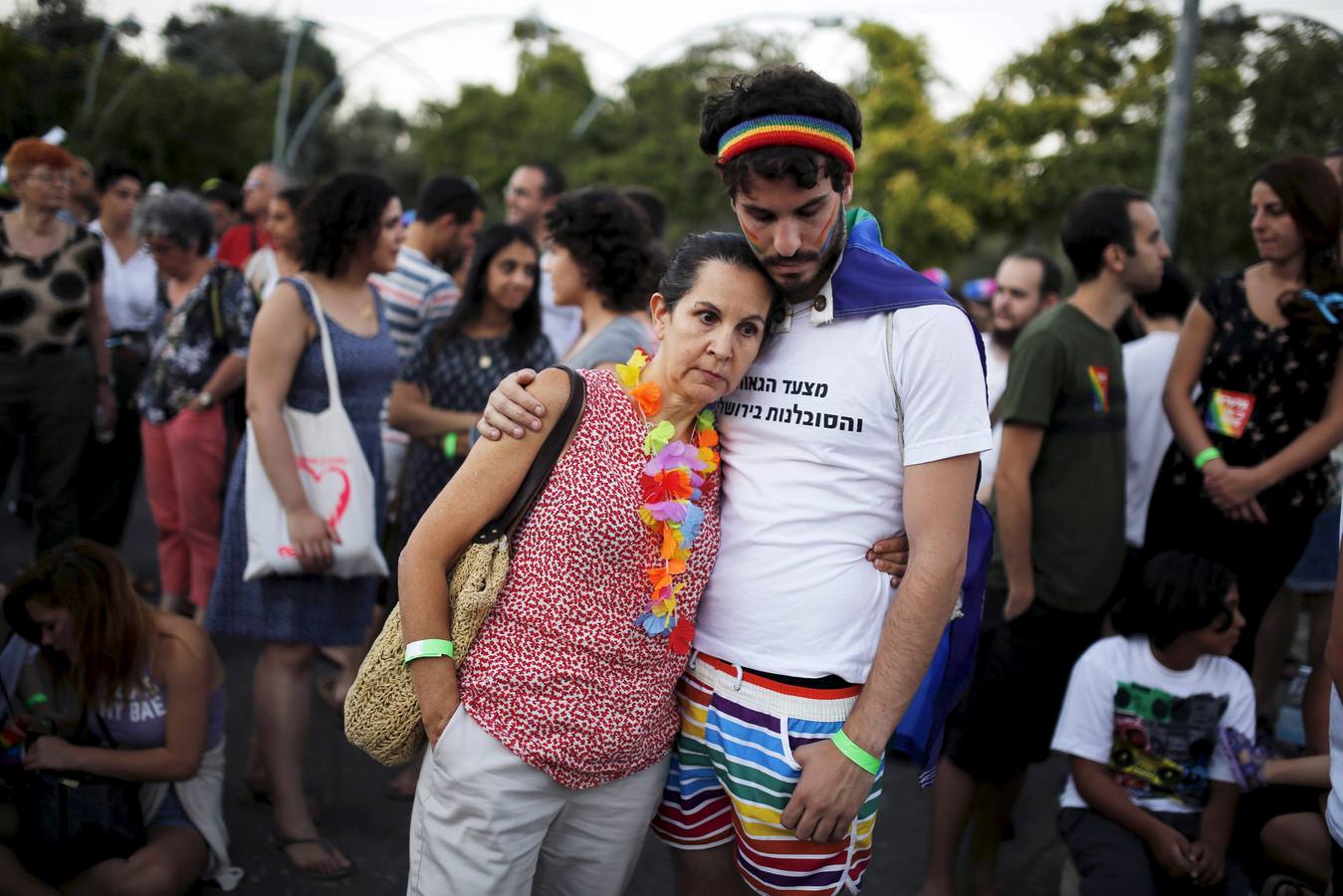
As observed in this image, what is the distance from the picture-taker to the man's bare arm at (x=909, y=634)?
1989mm

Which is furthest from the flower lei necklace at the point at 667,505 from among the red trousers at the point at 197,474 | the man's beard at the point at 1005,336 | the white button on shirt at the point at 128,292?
the white button on shirt at the point at 128,292

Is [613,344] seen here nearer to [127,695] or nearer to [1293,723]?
[127,695]

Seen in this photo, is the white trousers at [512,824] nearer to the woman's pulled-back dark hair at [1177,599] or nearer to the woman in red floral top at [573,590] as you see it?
the woman in red floral top at [573,590]

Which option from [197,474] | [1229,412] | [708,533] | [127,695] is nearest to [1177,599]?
[1229,412]

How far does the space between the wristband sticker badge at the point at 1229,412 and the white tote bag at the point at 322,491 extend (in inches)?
116

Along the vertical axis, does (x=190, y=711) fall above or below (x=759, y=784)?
below

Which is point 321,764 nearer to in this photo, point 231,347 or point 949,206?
point 231,347

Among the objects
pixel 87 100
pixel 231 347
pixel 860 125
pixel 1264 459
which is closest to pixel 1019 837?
pixel 1264 459

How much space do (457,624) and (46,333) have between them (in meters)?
3.92

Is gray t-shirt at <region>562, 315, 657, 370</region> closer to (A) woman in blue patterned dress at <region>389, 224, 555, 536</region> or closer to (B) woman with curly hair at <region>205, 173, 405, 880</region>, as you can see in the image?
(A) woman in blue patterned dress at <region>389, 224, 555, 536</region>

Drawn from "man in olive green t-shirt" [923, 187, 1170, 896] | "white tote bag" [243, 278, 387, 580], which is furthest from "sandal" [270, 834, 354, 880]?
"man in olive green t-shirt" [923, 187, 1170, 896]

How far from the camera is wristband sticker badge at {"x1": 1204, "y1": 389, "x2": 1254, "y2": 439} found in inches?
147

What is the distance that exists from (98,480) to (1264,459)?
19.2ft

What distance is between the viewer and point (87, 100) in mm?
28672
